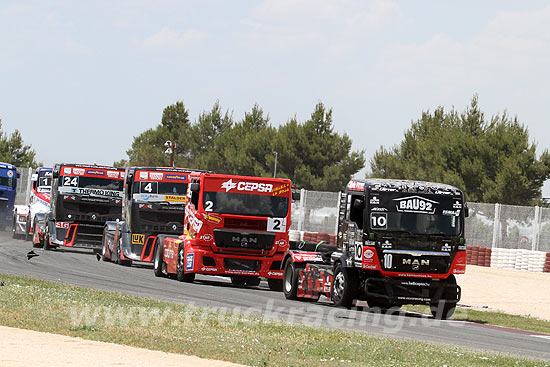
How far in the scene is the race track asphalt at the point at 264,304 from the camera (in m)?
15.1

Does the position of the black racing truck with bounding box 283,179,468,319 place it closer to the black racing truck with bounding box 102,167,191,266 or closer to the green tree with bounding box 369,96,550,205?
the black racing truck with bounding box 102,167,191,266

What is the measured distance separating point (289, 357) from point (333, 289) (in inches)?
343

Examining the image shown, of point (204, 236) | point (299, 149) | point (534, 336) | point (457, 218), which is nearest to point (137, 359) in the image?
point (534, 336)

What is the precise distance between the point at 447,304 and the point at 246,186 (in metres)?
5.96

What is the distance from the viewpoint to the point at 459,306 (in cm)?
2280

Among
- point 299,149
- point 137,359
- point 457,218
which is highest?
point 299,149

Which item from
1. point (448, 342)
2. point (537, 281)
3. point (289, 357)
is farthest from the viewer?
point (537, 281)

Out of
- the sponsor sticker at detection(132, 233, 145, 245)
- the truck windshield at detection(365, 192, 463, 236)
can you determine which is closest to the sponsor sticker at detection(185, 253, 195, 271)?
the sponsor sticker at detection(132, 233, 145, 245)

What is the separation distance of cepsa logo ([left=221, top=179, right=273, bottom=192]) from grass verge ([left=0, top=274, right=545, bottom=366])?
680cm

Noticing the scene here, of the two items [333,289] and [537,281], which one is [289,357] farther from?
[537,281]

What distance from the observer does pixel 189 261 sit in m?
23.4

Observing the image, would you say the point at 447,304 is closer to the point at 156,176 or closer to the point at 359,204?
the point at 359,204

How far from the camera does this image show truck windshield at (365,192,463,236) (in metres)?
18.8

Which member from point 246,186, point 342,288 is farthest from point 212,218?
point 342,288
